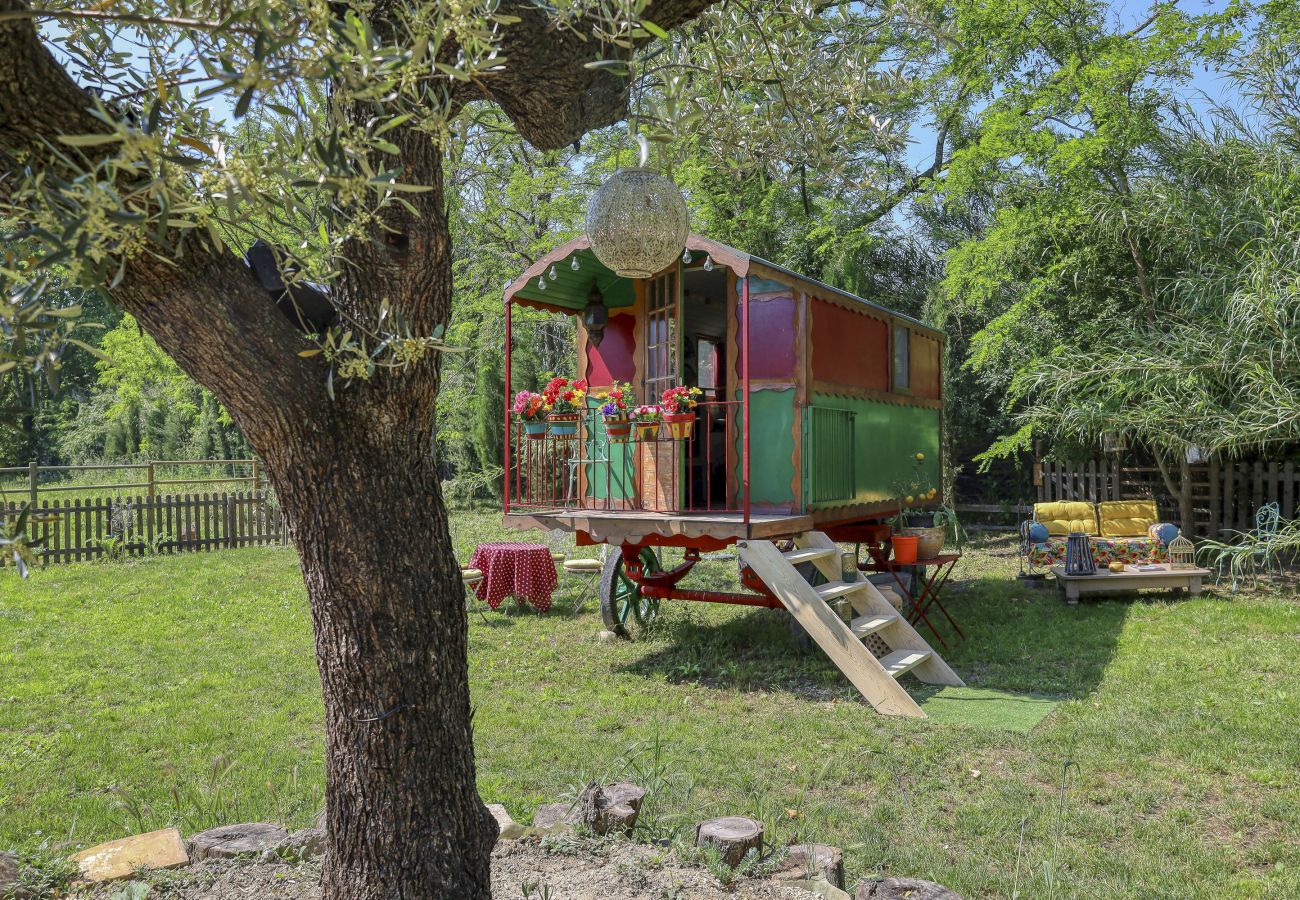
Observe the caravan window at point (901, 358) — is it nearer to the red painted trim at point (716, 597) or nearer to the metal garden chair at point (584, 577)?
the red painted trim at point (716, 597)

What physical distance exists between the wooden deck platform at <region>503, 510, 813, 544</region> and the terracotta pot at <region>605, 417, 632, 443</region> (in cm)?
60

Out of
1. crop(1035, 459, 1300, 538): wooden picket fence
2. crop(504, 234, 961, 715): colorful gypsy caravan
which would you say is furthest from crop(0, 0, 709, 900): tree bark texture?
crop(1035, 459, 1300, 538): wooden picket fence

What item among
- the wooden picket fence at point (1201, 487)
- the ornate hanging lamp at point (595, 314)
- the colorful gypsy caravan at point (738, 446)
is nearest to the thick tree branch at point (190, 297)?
the colorful gypsy caravan at point (738, 446)

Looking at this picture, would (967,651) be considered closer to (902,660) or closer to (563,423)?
(902,660)

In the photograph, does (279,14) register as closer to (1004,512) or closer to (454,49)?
(454,49)

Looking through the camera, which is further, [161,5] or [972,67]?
[972,67]

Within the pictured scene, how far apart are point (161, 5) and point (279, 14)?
0.99 metres

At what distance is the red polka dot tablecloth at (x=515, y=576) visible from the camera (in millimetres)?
9062

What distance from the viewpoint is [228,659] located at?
7.01 metres

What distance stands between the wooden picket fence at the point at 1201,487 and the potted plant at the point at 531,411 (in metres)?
7.86

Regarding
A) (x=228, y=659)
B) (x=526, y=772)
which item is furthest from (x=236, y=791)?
(x=228, y=659)

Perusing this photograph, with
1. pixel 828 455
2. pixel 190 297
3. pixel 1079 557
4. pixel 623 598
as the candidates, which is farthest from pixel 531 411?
pixel 1079 557

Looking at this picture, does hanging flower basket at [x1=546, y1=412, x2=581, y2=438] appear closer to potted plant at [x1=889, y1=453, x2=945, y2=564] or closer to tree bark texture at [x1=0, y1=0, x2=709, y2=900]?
potted plant at [x1=889, y1=453, x2=945, y2=564]

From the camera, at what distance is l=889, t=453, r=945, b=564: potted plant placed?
7.55m
